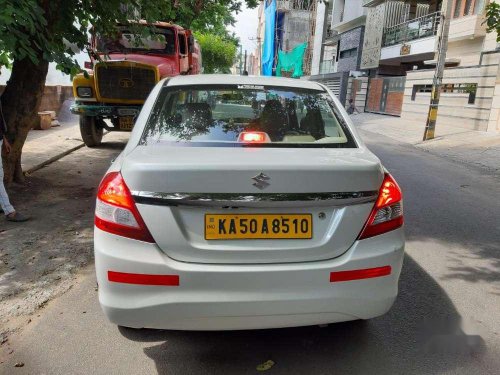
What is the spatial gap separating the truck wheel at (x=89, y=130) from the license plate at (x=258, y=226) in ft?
29.0

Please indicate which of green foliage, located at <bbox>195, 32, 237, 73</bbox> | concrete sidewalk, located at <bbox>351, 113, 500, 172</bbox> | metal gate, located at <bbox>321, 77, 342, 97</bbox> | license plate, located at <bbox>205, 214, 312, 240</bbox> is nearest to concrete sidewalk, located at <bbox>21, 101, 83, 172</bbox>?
Result: license plate, located at <bbox>205, 214, 312, 240</bbox>

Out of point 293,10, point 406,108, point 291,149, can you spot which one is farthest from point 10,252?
point 293,10

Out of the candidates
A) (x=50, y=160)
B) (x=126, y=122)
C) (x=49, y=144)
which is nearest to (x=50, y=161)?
(x=50, y=160)

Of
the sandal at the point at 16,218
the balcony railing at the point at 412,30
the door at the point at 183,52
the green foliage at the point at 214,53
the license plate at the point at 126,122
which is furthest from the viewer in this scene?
the green foliage at the point at 214,53

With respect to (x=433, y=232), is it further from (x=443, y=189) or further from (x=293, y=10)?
(x=293, y=10)

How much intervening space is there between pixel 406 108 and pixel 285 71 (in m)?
19.3

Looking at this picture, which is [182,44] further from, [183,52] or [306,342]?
[306,342]

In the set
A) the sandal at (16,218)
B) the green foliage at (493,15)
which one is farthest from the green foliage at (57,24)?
the green foliage at (493,15)

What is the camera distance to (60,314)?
313 cm

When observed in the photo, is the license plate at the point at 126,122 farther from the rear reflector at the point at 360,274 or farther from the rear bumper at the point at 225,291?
the rear reflector at the point at 360,274

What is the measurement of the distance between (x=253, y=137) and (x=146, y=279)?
110 cm

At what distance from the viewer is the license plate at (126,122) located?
9.54 meters

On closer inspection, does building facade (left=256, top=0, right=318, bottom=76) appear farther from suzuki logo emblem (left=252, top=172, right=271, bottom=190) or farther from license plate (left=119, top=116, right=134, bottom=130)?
suzuki logo emblem (left=252, top=172, right=271, bottom=190)

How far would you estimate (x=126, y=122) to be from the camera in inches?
378
